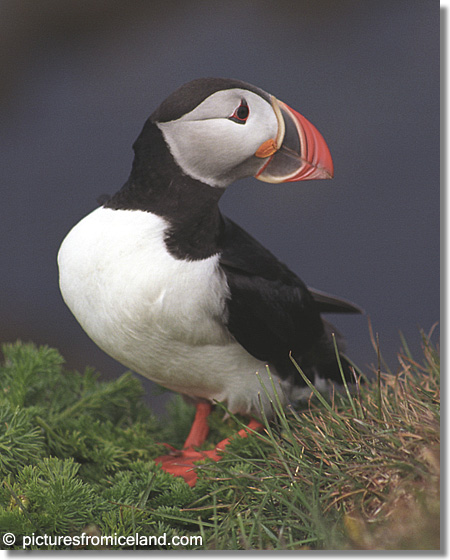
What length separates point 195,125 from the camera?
1368 mm

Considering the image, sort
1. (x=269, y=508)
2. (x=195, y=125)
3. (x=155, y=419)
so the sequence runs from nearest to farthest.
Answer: (x=269, y=508) → (x=195, y=125) → (x=155, y=419)

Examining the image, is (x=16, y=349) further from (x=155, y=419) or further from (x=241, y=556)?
(x=241, y=556)

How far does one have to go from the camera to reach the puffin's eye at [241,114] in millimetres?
1377

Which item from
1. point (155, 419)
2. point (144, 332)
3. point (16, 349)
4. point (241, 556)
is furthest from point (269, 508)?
point (16, 349)

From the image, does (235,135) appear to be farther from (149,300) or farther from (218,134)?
(149,300)

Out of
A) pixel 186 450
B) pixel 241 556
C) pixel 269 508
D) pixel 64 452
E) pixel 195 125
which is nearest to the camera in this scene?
pixel 241 556

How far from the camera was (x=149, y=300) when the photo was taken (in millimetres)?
1371

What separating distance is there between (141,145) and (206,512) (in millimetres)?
804
